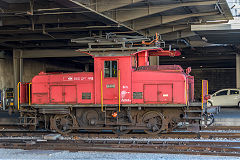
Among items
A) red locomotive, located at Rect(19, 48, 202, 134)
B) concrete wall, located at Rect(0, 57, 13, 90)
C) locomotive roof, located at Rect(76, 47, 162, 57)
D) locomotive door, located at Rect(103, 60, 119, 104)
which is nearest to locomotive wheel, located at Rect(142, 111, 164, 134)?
red locomotive, located at Rect(19, 48, 202, 134)

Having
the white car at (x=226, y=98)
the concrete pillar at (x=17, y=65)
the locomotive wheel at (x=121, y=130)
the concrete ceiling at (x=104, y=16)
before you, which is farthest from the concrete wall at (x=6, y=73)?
the locomotive wheel at (x=121, y=130)

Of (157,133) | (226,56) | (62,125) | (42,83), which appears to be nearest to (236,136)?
(157,133)

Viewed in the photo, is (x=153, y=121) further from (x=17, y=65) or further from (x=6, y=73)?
(x=6, y=73)

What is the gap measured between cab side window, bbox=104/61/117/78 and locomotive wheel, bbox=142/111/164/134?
2.02 m

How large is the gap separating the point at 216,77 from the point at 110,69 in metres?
41.4

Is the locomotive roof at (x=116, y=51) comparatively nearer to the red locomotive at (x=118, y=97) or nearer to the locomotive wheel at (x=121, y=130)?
the red locomotive at (x=118, y=97)

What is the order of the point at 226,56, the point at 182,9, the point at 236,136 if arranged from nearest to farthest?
the point at 236,136
the point at 182,9
the point at 226,56

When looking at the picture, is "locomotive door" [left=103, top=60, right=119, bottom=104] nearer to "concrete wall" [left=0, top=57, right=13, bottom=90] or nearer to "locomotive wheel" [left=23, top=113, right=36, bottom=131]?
"locomotive wheel" [left=23, top=113, right=36, bottom=131]

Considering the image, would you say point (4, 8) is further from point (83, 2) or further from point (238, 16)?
point (238, 16)

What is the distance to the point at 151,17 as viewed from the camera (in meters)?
20.4

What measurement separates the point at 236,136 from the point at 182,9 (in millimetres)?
9038

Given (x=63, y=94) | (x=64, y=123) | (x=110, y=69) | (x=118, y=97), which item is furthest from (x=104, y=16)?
(x=64, y=123)

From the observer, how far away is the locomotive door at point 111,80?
12719mm

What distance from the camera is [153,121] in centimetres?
1280
